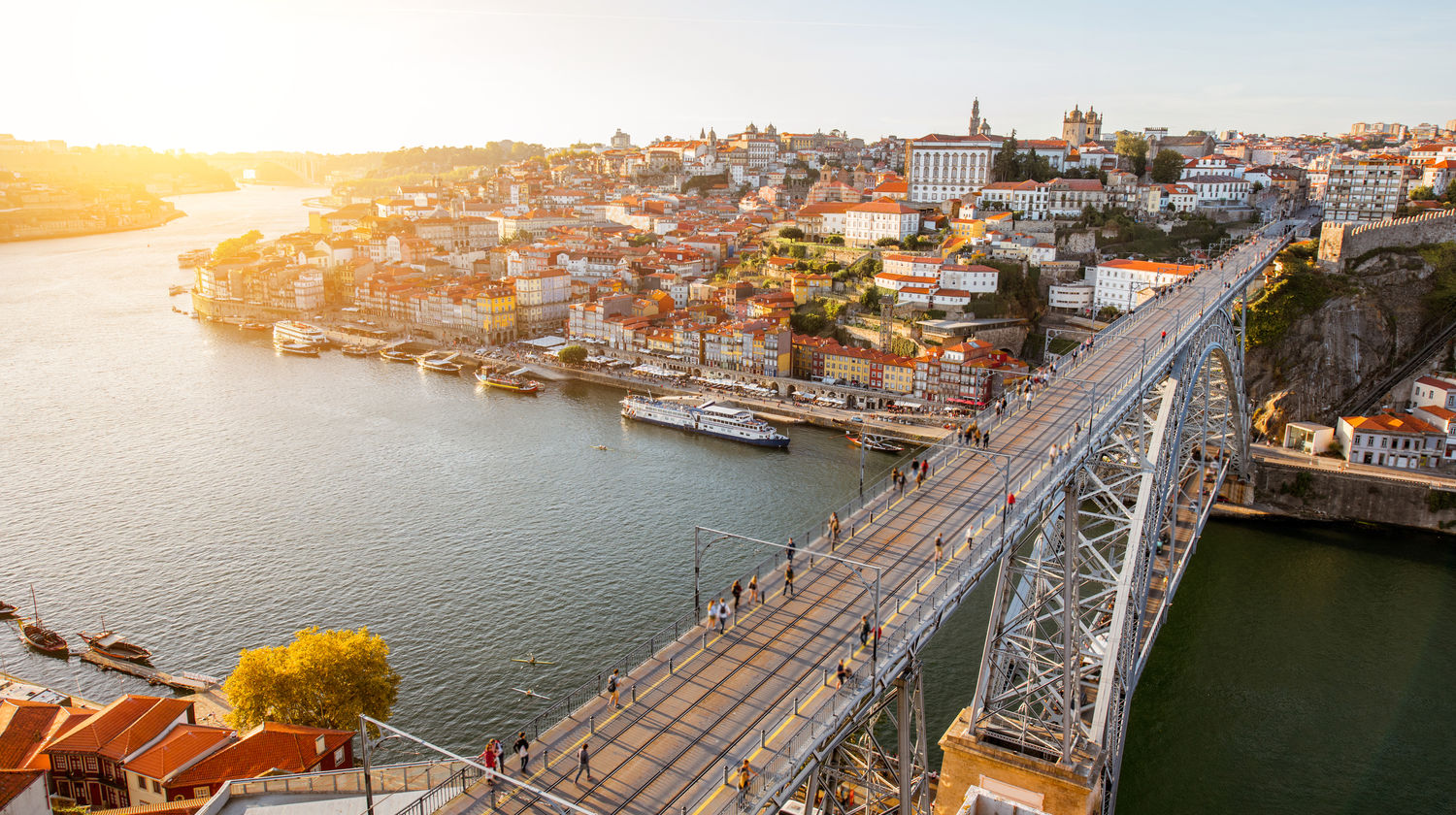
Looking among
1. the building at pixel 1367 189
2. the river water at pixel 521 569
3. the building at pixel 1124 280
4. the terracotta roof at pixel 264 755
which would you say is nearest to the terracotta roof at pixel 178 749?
the terracotta roof at pixel 264 755

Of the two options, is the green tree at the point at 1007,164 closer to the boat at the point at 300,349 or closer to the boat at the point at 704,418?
the boat at the point at 704,418

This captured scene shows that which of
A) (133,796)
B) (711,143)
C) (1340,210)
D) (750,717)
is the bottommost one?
(133,796)

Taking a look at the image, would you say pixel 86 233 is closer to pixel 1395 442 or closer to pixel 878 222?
pixel 878 222

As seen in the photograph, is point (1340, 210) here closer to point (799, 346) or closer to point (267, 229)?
point (799, 346)

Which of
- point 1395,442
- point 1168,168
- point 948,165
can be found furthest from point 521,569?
point 1168,168

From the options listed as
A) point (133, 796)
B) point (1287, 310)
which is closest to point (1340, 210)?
point (1287, 310)

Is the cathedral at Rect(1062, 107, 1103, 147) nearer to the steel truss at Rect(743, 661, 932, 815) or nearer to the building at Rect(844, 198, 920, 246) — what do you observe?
the building at Rect(844, 198, 920, 246)
